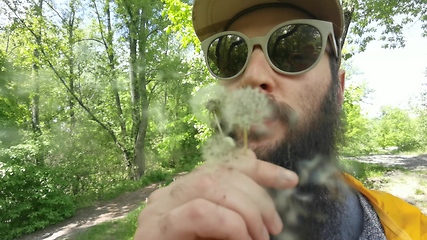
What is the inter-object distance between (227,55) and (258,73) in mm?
270

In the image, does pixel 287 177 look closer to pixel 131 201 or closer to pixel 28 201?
pixel 28 201

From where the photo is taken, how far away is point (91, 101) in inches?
663

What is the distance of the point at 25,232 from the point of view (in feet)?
30.9

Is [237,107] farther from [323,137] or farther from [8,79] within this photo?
[8,79]

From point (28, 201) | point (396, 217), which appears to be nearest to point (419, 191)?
point (396, 217)

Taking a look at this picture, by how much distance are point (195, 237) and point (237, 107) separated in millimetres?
448

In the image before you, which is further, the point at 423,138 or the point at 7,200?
the point at 423,138

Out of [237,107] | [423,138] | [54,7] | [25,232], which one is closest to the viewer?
[237,107]

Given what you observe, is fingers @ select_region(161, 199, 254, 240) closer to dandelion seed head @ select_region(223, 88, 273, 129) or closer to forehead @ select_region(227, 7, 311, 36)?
dandelion seed head @ select_region(223, 88, 273, 129)

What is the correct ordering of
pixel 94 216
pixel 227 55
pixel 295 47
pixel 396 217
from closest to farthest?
pixel 295 47 → pixel 227 55 → pixel 396 217 → pixel 94 216

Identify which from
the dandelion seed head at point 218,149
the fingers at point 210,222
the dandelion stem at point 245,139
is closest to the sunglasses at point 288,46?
the dandelion stem at point 245,139

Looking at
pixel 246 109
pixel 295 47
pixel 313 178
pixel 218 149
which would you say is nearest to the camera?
pixel 218 149

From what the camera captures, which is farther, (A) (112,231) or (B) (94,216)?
(B) (94,216)

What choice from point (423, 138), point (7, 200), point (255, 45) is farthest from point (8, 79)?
point (423, 138)
